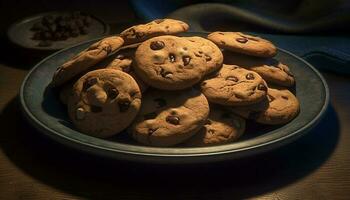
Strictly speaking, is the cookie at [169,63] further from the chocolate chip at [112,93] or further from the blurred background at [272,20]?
the blurred background at [272,20]

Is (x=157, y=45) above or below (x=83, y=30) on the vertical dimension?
above

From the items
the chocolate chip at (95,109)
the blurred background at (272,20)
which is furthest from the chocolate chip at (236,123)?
the blurred background at (272,20)

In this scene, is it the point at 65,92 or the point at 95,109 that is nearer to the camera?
the point at 95,109

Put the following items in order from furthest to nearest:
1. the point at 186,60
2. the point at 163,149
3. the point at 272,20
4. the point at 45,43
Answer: the point at 272,20 → the point at 45,43 → the point at 186,60 → the point at 163,149

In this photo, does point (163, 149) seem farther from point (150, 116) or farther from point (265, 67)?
point (265, 67)

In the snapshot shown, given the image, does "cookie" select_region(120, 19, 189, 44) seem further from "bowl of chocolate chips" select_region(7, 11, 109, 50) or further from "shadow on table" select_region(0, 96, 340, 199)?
"bowl of chocolate chips" select_region(7, 11, 109, 50)

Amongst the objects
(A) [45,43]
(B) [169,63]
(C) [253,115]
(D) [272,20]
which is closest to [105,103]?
(B) [169,63]

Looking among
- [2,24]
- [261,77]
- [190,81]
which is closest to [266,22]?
[261,77]

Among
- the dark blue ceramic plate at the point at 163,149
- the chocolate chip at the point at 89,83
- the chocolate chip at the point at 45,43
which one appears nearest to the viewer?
the dark blue ceramic plate at the point at 163,149
